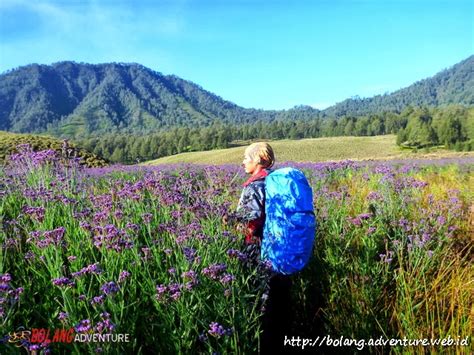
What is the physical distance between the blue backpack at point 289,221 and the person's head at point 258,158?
24.1 inches

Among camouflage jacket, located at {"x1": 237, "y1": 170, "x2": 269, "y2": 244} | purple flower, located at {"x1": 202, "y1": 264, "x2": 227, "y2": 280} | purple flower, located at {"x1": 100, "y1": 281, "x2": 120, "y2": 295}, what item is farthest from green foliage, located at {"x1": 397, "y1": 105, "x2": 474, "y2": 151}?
purple flower, located at {"x1": 100, "y1": 281, "x2": 120, "y2": 295}

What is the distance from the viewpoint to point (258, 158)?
3785mm

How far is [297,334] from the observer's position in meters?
3.72

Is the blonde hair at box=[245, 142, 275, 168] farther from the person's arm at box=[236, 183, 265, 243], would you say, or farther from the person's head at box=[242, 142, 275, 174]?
the person's arm at box=[236, 183, 265, 243]

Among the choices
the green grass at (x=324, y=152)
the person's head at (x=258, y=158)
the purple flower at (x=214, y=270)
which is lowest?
the green grass at (x=324, y=152)

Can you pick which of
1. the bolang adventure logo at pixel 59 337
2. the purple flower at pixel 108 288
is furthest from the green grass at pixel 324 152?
the purple flower at pixel 108 288

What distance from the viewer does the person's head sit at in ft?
12.4

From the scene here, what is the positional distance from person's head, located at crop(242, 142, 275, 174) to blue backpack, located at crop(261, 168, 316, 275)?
611 millimetres

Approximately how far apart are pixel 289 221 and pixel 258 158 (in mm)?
902

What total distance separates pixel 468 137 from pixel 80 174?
7845cm

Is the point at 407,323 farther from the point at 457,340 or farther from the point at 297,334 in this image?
the point at 297,334

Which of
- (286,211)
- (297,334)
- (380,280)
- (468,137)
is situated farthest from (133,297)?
(468,137)

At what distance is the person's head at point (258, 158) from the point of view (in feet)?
12.4

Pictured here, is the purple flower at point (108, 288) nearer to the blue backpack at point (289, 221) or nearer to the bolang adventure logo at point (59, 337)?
the bolang adventure logo at point (59, 337)
